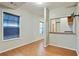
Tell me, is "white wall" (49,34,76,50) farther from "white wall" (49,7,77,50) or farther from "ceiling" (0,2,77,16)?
"ceiling" (0,2,77,16)

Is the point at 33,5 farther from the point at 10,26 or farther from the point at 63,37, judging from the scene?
the point at 63,37

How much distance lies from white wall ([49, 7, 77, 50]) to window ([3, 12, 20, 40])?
5.16 feet

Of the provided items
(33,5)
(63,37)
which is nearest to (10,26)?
(33,5)

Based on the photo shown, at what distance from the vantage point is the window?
319 centimetres

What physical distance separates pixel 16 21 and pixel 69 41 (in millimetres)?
2316

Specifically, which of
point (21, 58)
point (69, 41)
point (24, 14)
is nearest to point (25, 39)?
point (24, 14)

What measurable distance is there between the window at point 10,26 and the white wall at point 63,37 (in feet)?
5.16

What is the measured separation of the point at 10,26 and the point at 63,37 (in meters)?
2.17

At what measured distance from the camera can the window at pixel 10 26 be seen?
3.19m

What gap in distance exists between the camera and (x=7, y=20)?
3.31 m

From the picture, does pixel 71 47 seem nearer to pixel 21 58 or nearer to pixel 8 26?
pixel 8 26

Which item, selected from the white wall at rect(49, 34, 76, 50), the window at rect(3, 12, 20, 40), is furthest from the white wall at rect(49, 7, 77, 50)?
the window at rect(3, 12, 20, 40)

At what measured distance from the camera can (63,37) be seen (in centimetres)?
379

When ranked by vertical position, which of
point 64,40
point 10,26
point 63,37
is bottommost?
point 64,40
